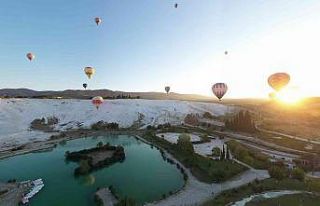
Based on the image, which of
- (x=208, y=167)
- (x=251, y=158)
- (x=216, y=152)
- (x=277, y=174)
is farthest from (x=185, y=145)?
(x=277, y=174)

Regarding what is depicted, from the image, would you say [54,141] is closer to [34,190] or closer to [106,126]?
[106,126]

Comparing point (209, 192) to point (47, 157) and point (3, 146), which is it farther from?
point (3, 146)

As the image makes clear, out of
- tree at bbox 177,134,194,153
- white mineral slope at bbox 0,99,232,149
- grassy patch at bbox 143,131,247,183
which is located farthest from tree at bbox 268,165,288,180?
white mineral slope at bbox 0,99,232,149

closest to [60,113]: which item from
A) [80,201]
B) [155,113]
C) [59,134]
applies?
[59,134]

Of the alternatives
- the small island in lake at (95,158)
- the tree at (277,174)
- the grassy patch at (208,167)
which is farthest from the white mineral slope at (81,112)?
the tree at (277,174)

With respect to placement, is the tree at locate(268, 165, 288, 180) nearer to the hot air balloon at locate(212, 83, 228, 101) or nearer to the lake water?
the lake water

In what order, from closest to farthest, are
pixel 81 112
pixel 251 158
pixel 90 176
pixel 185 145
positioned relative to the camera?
1. pixel 90 176
2. pixel 251 158
3. pixel 185 145
4. pixel 81 112
